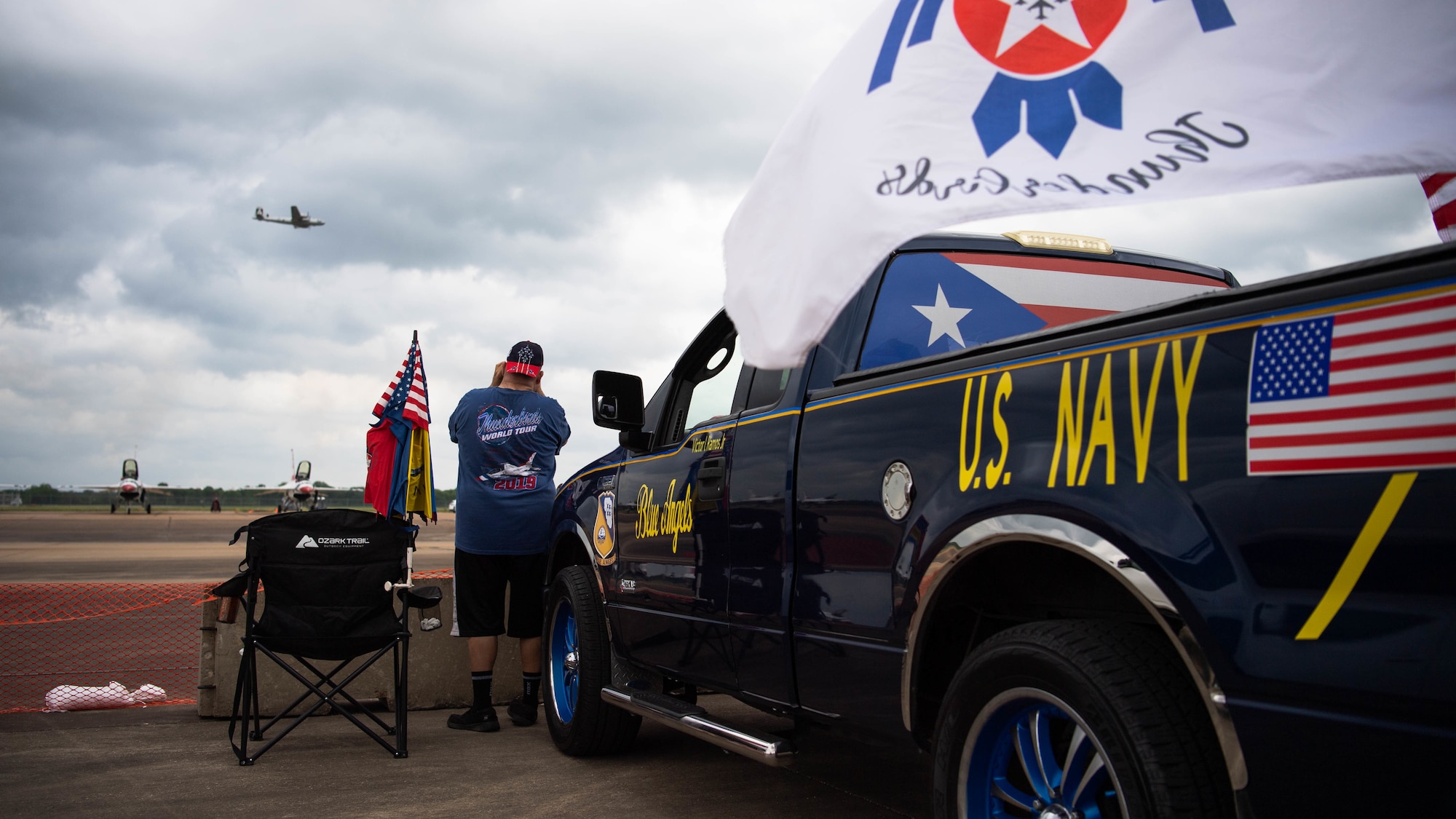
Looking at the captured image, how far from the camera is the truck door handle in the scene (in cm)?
357

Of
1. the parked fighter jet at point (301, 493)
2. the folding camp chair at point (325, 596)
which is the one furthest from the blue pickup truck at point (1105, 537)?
the parked fighter jet at point (301, 493)

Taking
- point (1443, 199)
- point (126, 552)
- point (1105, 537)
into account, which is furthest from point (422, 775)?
point (126, 552)

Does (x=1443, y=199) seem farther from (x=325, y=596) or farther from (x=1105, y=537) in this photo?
(x=325, y=596)

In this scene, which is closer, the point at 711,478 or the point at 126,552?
the point at 711,478

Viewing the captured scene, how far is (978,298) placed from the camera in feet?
10.5

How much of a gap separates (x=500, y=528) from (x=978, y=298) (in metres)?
3.29

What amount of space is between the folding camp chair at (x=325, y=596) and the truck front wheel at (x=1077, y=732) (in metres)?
3.46

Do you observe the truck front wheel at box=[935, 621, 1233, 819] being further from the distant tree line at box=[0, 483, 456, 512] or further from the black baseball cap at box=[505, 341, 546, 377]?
the distant tree line at box=[0, 483, 456, 512]

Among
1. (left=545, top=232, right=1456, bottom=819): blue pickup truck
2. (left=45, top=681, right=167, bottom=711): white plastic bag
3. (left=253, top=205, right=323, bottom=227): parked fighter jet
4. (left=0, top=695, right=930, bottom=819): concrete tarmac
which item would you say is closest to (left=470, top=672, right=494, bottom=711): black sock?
(left=0, top=695, right=930, bottom=819): concrete tarmac

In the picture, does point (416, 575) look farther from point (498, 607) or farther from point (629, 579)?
point (629, 579)

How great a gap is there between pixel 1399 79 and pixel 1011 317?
1.52 metres

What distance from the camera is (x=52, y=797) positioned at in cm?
402

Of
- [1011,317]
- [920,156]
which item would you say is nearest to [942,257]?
[1011,317]

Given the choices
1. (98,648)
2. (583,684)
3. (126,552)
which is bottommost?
(126,552)
